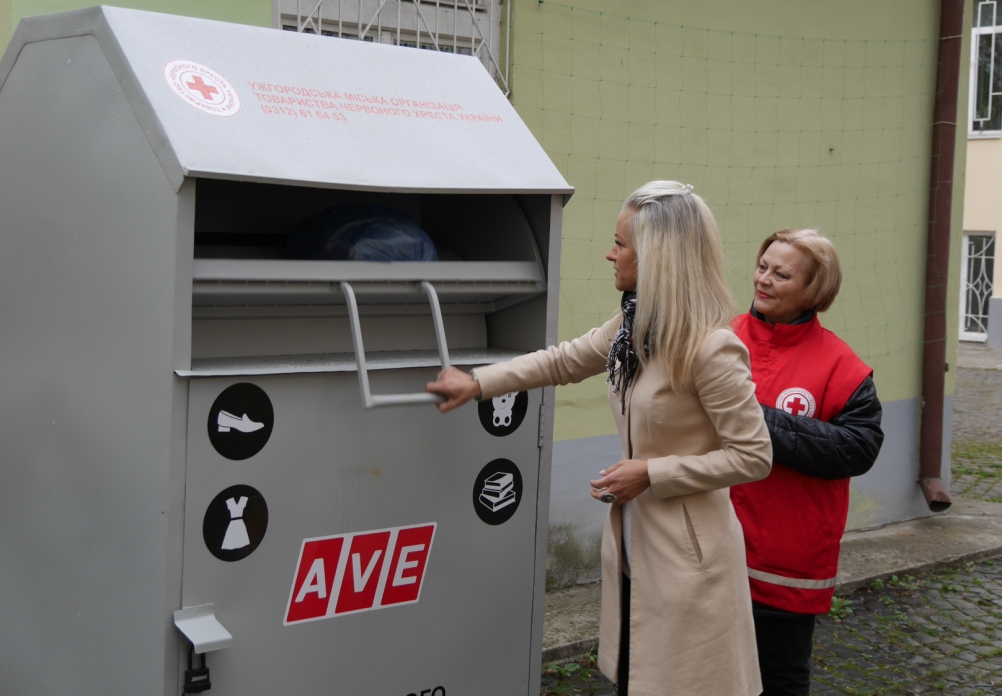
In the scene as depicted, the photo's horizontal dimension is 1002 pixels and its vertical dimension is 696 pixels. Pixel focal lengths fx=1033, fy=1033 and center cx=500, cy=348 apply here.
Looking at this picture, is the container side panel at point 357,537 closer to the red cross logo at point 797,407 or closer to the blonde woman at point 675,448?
the blonde woman at point 675,448

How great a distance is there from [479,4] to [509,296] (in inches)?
78.2

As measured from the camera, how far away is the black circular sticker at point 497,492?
246 cm

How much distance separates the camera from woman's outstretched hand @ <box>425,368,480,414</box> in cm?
219

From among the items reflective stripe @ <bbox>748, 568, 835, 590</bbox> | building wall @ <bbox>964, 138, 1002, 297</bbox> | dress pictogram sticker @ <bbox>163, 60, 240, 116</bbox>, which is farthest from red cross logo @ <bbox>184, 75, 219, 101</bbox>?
→ building wall @ <bbox>964, 138, 1002, 297</bbox>

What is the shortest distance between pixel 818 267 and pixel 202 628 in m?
1.71

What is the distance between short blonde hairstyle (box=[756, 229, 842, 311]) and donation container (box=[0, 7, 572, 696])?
0.67 m

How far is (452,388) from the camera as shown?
2197 millimetres

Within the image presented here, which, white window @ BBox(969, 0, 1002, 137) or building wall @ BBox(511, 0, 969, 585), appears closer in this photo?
building wall @ BBox(511, 0, 969, 585)

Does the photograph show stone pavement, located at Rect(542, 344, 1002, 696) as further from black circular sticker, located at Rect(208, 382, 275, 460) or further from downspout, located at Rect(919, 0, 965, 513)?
black circular sticker, located at Rect(208, 382, 275, 460)

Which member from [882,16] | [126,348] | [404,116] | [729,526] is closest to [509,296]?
[404,116]

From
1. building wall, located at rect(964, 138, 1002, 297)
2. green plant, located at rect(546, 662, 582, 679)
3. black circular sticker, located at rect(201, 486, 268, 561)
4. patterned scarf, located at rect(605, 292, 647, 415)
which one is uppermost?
building wall, located at rect(964, 138, 1002, 297)

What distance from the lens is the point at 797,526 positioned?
262 centimetres

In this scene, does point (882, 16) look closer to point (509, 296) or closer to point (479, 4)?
point (479, 4)

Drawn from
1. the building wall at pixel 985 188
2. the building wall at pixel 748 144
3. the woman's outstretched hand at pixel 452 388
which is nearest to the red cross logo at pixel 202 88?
the woman's outstretched hand at pixel 452 388
